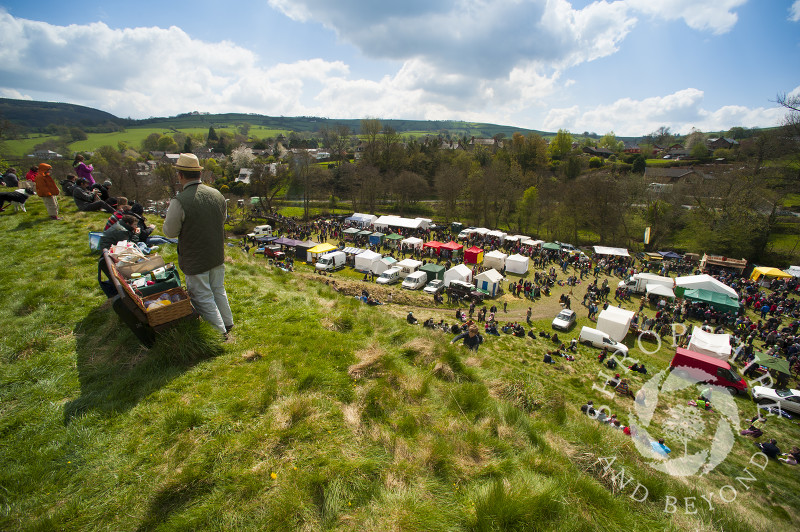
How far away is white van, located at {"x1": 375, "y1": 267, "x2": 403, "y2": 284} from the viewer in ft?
88.7

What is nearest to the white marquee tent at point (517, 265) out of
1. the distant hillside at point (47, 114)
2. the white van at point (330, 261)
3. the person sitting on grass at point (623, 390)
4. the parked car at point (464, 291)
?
the parked car at point (464, 291)

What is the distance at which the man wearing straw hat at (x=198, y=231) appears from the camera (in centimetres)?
432

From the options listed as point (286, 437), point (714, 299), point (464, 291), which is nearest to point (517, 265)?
point (464, 291)

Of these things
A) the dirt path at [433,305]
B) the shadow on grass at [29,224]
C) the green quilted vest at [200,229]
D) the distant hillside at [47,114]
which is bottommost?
the dirt path at [433,305]

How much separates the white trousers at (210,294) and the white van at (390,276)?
21705 mm

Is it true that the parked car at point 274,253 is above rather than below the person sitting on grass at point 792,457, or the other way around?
above

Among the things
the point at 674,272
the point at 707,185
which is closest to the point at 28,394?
the point at 674,272

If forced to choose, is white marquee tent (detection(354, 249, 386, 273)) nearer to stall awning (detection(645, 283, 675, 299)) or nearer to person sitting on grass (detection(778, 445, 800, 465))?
stall awning (detection(645, 283, 675, 299))

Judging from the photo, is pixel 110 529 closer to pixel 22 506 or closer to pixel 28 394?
pixel 22 506

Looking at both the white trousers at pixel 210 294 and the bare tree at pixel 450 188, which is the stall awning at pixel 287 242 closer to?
the bare tree at pixel 450 188

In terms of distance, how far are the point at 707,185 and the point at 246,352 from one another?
2087 inches

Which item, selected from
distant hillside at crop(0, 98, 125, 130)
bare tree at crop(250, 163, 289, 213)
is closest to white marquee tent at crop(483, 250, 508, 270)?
bare tree at crop(250, 163, 289, 213)

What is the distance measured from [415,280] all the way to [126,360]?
2234 cm

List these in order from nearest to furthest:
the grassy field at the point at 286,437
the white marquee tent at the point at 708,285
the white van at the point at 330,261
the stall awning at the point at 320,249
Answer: the grassy field at the point at 286,437 → the white marquee tent at the point at 708,285 → the white van at the point at 330,261 → the stall awning at the point at 320,249
